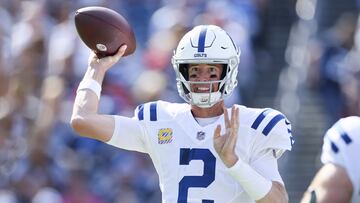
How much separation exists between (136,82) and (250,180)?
213 inches

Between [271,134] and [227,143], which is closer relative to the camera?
[227,143]

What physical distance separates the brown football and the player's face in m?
0.39

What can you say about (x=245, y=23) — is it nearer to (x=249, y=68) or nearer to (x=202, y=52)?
(x=249, y=68)

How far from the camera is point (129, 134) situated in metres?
5.86

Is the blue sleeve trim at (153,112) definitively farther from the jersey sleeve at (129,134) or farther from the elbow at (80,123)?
the elbow at (80,123)

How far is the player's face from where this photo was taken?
5746 millimetres

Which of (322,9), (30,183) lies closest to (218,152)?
(30,183)

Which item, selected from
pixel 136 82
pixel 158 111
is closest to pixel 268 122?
pixel 158 111

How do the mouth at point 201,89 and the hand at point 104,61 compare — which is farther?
the hand at point 104,61

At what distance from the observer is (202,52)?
18.9ft

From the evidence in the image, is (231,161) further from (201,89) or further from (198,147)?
(201,89)

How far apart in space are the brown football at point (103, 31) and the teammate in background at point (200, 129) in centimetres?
5

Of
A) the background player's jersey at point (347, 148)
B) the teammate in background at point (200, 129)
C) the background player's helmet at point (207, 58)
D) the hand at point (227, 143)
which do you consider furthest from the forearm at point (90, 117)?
the background player's jersey at point (347, 148)

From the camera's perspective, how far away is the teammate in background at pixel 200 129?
18.5 feet
